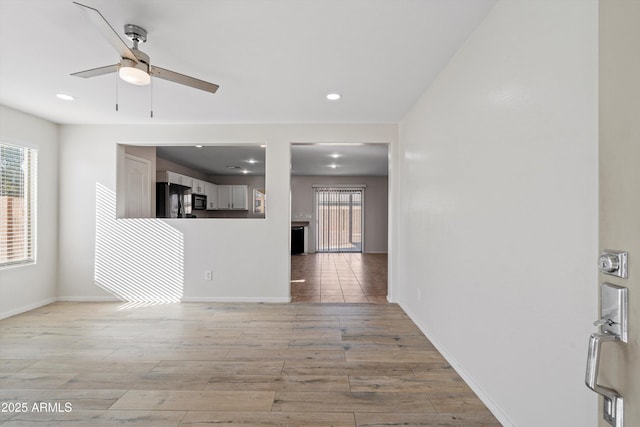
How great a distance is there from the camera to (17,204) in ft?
12.1

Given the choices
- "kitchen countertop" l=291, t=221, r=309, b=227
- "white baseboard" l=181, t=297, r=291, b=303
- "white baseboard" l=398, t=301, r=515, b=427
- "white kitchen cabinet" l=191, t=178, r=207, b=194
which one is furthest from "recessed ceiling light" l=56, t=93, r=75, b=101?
"kitchen countertop" l=291, t=221, r=309, b=227

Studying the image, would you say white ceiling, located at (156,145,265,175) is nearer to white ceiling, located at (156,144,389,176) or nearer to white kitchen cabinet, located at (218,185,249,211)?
white ceiling, located at (156,144,389,176)

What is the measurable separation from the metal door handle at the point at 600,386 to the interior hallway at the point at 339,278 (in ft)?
11.8

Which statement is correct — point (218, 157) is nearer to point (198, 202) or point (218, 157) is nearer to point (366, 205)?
point (198, 202)

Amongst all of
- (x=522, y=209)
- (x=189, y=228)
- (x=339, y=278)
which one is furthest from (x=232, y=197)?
(x=522, y=209)

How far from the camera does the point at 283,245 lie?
13.7 ft

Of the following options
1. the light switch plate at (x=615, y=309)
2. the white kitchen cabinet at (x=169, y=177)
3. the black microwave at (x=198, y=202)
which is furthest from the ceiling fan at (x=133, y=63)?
the black microwave at (x=198, y=202)

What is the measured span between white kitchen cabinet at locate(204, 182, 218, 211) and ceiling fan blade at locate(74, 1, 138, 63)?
6449 mm

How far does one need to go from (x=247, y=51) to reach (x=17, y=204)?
3496mm

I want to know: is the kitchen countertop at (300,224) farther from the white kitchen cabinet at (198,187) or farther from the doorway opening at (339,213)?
the white kitchen cabinet at (198,187)

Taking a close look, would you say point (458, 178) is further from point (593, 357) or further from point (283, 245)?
point (283, 245)

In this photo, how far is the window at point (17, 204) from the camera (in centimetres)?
355

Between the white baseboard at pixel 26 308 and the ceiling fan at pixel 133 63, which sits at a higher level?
the ceiling fan at pixel 133 63

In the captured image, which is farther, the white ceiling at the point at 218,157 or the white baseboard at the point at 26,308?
the white ceiling at the point at 218,157
